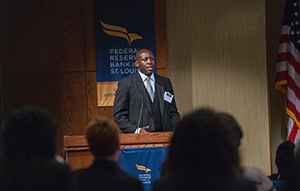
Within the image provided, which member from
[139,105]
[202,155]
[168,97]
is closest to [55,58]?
[139,105]

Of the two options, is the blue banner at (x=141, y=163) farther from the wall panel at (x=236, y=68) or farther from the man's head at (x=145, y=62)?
the wall panel at (x=236, y=68)

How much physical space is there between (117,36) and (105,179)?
155 inches

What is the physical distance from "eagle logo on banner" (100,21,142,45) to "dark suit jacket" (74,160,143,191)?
385 centimetres

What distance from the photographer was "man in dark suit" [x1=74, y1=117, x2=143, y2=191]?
1.71 m

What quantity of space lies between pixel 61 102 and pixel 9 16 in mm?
1313

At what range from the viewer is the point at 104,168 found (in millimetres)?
1777

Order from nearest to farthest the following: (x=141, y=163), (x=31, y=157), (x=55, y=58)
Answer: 1. (x=31, y=157)
2. (x=141, y=163)
3. (x=55, y=58)

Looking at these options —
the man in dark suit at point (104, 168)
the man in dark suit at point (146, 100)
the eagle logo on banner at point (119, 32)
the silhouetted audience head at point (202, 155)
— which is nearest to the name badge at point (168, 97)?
the man in dark suit at point (146, 100)

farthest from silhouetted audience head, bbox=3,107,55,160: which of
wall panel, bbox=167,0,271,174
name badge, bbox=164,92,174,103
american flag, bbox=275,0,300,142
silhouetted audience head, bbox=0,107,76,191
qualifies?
american flag, bbox=275,0,300,142

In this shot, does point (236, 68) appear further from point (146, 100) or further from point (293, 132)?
point (146, 100)

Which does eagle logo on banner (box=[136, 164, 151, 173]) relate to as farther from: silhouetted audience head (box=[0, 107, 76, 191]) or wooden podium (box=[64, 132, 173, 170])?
silhouetted audience head (box=[0, 107, 76, 191])

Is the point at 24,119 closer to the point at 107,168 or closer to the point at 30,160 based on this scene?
the point at 30,160

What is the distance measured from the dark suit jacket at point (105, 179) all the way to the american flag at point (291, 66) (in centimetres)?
395

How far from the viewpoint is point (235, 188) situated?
137 centimetres
